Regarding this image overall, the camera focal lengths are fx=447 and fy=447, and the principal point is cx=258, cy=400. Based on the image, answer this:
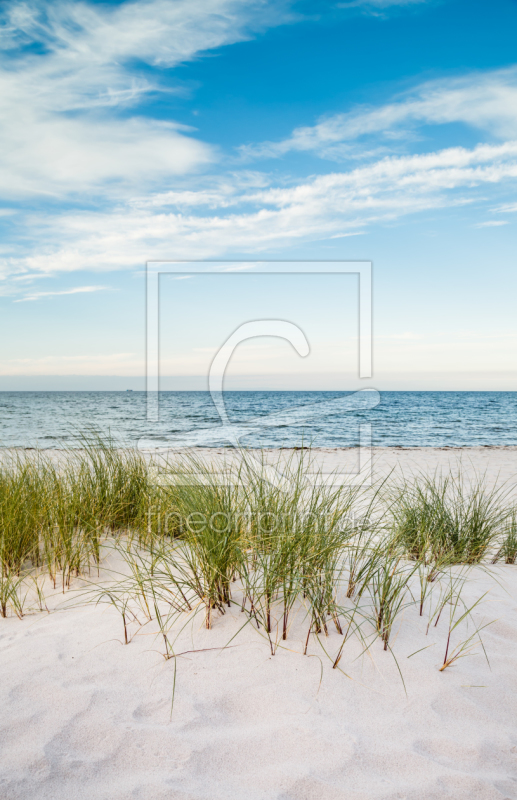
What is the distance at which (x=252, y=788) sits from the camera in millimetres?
1443

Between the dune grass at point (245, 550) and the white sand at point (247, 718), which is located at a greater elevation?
the dune grass at point (245, 550)

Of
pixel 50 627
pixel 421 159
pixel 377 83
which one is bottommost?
pixel 50 627

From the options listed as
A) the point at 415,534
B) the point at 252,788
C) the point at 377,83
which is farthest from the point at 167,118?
the point at 252,788

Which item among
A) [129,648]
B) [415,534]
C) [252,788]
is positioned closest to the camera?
[252,788]

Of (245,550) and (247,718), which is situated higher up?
(245,550)

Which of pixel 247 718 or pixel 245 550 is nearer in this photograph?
pixel 247 718

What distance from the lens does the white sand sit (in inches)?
57.5

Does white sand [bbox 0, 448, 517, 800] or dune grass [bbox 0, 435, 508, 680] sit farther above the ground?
dune grass [bbox 0, 435, 508, 680]

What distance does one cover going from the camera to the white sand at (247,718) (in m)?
1.46

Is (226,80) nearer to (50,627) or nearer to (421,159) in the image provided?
(421,159)

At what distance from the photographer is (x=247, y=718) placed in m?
1.74

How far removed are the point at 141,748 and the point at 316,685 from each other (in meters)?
0.74

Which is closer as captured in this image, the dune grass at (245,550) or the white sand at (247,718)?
the white sand at (247,718)

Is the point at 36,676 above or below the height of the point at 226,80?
below
